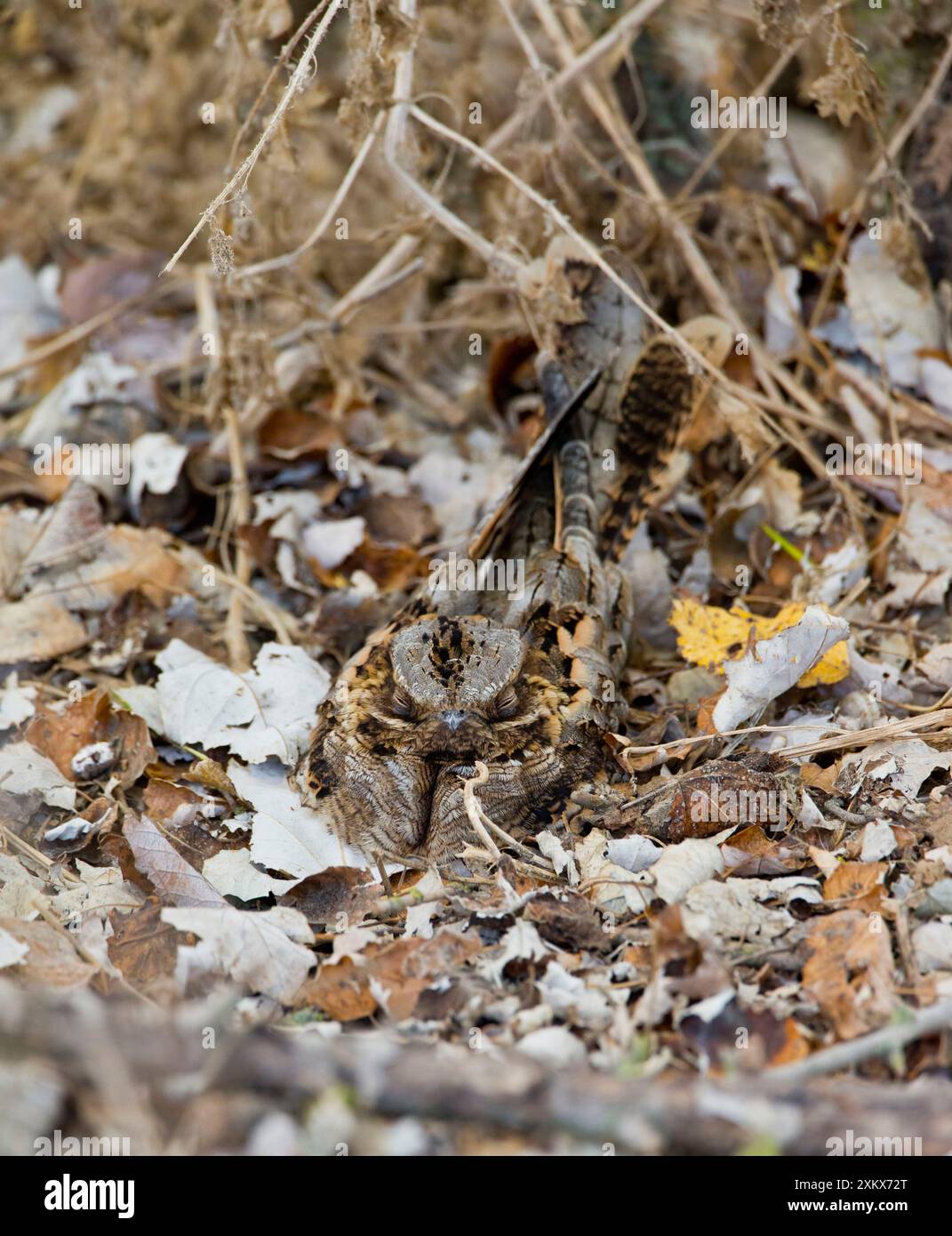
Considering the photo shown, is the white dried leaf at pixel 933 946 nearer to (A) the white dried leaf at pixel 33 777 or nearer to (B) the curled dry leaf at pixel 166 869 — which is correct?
(B) the curled dry leaf at pixel 166 869

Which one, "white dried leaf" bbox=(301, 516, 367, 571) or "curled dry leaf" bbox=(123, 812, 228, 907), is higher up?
"white dried leaf" bbox=(301, 516, 367, 571)

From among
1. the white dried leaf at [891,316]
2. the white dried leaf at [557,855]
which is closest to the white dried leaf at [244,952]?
the white dried leaf at [557,855]

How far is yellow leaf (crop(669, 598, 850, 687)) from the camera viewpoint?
158 inches

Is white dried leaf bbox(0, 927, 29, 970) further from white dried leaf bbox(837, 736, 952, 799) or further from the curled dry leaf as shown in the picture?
white dried leaf bbox(837, 736, 952, 799)

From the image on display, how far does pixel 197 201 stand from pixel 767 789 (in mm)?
4228

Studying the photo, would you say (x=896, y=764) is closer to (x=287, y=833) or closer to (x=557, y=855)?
(x=557, y=855)

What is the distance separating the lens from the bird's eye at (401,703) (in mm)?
3592

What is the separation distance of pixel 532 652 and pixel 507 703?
0.95 feet

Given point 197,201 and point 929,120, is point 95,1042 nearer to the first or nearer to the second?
point 929,120

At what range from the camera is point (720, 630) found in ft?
13.5

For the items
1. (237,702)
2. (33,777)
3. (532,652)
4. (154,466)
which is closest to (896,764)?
(532,652)

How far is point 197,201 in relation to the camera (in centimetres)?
607

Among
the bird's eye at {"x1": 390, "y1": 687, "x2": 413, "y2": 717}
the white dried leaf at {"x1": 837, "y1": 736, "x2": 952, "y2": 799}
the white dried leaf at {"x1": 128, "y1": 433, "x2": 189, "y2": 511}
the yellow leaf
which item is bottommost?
the white dried leaf at {"x1": 837, "y1": 736, "x2": 952, "y2": 799}

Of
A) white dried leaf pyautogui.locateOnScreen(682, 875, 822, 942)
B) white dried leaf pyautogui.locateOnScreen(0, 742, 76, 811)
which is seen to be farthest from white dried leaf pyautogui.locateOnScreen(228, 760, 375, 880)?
white dried leaf pyautogui.locateOnScreen(682, 875, 822, 942)
